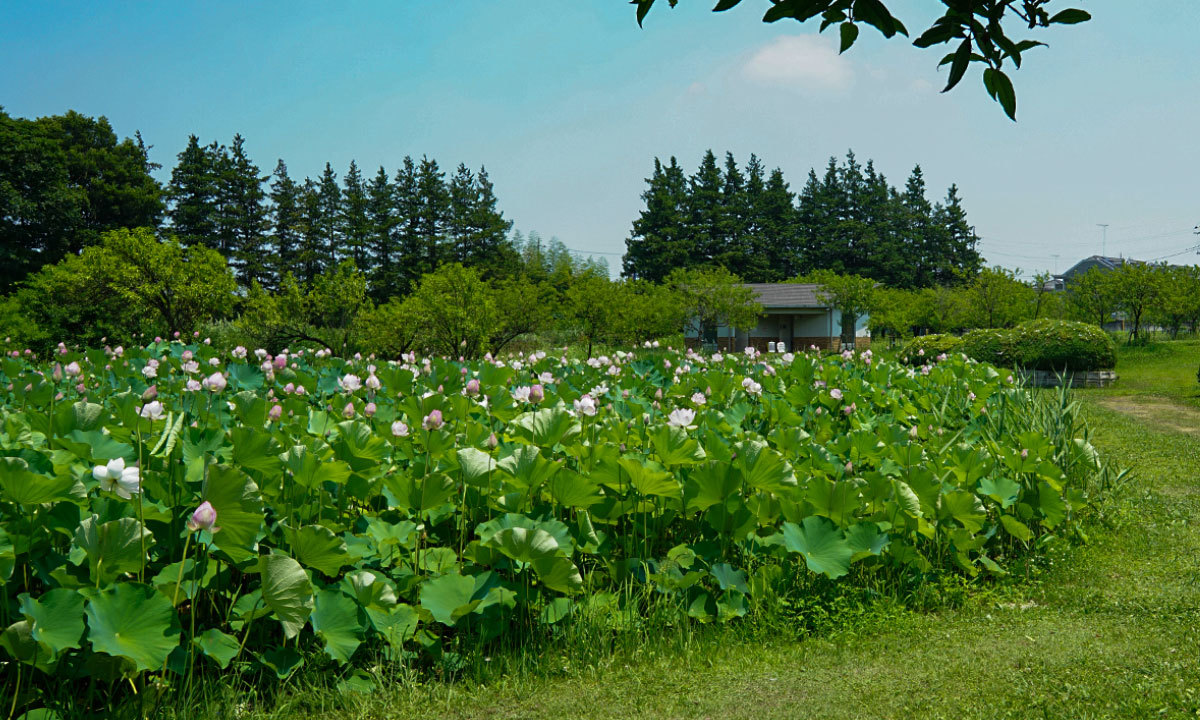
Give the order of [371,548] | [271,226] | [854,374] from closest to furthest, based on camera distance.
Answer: [371,548] < [854,374] < [271,226]

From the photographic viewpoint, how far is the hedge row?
52.1 feet

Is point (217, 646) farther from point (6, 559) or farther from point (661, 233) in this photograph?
point (661, 233)

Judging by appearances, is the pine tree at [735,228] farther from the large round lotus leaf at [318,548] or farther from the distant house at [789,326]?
the large round lotus leaf at [318,548]

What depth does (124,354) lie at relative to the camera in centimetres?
697

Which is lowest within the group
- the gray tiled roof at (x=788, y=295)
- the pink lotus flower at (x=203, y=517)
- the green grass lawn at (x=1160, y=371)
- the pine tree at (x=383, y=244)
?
the green grass lawn at (x=1160, y=371)

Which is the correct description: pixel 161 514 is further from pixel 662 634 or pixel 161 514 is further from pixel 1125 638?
pixel 1125 638

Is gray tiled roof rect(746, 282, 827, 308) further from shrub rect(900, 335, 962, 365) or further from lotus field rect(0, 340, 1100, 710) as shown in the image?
lotus field rect(0, 340, 1100, 710)

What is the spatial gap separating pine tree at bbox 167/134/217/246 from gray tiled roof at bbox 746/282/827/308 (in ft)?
101

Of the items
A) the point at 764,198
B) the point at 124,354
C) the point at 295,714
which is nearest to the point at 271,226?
the point at 764,198

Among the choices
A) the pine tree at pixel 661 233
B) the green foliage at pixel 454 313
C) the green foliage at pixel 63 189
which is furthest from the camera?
the pine tree at pixel 661 233

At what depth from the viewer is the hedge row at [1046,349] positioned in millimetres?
15875

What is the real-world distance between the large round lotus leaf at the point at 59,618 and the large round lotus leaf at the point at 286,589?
0.51 metres

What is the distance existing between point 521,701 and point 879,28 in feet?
8.14

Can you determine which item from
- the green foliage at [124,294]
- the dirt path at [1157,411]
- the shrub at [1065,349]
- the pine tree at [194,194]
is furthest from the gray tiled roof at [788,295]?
the pine tree at [194,194]
